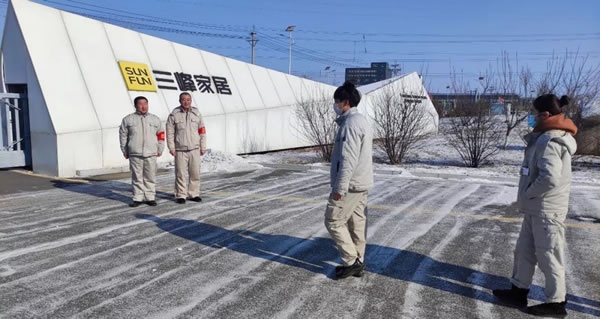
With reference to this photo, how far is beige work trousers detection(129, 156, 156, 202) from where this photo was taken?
710 centimetres

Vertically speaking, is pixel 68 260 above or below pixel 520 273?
below

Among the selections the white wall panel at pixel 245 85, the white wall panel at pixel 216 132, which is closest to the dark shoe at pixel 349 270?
the white wall panel at pixel 216 132

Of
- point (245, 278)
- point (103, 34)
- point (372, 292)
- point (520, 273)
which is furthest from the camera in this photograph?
point (103, 34)

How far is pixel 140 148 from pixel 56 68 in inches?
186

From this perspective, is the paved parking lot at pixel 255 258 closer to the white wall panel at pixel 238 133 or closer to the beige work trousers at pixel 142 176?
the beige work trousers at pixel 142 176

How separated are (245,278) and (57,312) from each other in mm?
1565

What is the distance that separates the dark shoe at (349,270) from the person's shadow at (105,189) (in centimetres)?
448

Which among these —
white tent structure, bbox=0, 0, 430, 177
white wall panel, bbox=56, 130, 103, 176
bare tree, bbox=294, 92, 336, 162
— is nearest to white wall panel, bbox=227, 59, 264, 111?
white tent structure, bbox=0, 0, 430, 177

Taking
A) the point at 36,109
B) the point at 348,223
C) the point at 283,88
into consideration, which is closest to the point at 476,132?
the point at 283,88

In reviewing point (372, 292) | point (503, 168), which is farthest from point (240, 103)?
point (372, 292)

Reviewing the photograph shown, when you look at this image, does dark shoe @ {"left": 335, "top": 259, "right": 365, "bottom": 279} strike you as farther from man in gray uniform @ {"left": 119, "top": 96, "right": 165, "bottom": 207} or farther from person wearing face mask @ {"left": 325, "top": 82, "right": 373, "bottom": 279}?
man in gray uniform @ {"left": 119, "top": 96, "right": 165, "bottom": 207}

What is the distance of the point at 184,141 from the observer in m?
7.25

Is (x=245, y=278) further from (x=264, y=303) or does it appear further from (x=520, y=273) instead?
(x=520, y=273)

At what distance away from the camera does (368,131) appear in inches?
156
